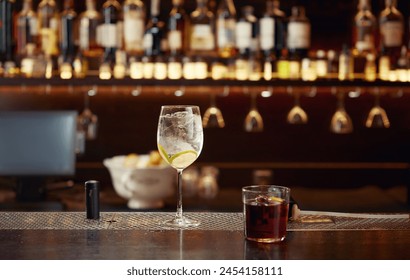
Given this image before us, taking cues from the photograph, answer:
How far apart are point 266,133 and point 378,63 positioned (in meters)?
0.59

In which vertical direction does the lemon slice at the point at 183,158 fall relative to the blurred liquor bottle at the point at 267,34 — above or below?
below

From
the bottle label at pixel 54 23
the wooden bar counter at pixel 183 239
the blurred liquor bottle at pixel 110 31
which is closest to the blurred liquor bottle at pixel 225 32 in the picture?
the blurred liquor bottle at pixel 110 31

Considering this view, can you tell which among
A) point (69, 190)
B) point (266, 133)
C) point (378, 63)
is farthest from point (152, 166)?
point (378, 63)

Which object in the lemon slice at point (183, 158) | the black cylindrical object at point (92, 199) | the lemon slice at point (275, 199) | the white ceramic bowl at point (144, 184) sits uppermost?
the lemon slice at point (183, 158)

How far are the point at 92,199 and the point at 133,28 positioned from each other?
1.48 metres

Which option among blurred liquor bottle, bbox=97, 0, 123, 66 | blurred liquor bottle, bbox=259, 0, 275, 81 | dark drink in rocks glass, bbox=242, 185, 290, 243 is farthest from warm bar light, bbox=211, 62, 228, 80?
dark drink in rocks glass, bbox=242, 185, 290, 243

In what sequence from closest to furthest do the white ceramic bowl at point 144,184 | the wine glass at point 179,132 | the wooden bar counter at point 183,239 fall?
the wooden bar counter at point 183,239 < the wine glass at point 179,132 < the white ceramic bowl at point 144,184

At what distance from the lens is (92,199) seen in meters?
1.24

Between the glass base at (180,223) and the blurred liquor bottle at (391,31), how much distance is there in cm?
169

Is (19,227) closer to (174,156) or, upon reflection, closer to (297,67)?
(174,156)

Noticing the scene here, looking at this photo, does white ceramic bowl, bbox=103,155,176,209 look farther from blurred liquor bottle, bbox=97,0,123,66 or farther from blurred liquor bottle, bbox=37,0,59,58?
blurred liquor bottle, bbox=37,0,59,58

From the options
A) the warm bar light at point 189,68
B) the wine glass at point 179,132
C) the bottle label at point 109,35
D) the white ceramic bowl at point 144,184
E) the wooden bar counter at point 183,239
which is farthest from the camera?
the warm bar light at point 189,68

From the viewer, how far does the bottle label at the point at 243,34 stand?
2641 mm

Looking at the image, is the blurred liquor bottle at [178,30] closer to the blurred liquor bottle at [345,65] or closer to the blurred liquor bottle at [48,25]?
the blurred liquor bottle at [48,25]
